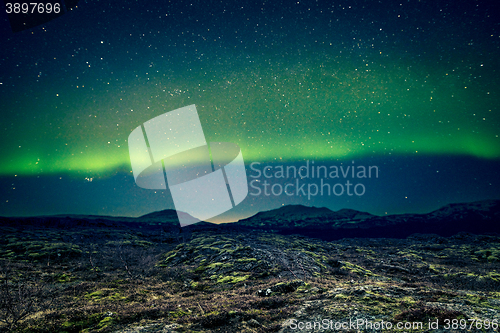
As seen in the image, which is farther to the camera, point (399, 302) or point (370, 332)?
point (399, 302)

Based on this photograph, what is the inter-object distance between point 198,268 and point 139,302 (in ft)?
66.7

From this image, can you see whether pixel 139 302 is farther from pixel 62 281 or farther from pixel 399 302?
pixel 62 281

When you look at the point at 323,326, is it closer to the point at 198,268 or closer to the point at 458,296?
the point at 458,296

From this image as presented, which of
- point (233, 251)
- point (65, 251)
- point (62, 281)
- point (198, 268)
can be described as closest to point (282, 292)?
point (198, 268)

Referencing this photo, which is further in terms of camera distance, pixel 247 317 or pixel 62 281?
pixel 62 281

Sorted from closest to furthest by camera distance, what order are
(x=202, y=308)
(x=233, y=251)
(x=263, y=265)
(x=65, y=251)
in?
1. (x=202, y=308)
2. (x=263, y=265)
3. (x=233, y=251)
4. (x=65, y=251)

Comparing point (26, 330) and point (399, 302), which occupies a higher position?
point (26, 330)

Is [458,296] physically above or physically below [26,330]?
below

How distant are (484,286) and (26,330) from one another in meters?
48.5

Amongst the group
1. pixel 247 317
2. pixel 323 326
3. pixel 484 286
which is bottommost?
pixel 484 286

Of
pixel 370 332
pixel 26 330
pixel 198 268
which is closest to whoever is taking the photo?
pixel 370 332

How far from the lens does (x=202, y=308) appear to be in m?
15.8

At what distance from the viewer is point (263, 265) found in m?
34.3

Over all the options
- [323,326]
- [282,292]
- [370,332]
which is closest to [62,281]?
[282,292]
